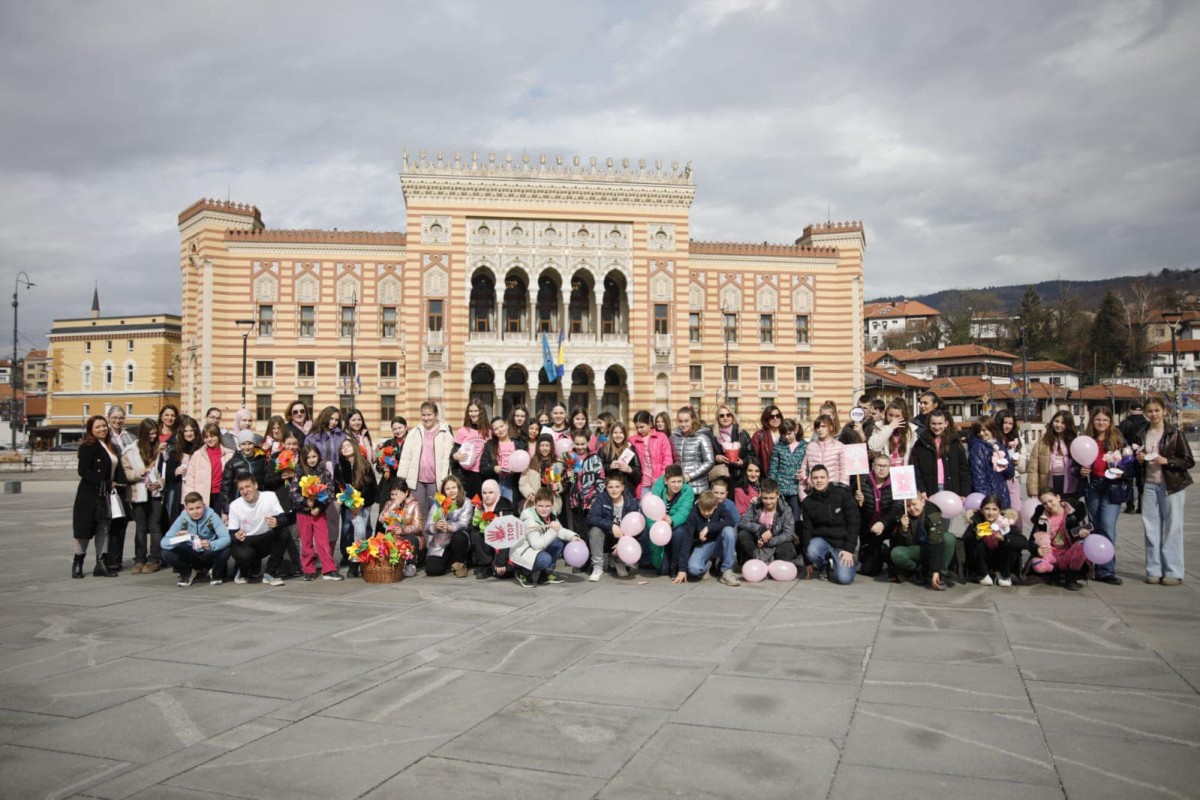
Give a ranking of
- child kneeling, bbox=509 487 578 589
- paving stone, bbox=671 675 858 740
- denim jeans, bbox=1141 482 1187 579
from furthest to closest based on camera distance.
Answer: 1. child kneeling, bbox=509 487 578 589
2. denim jeans, bbox=1141 482 1187 579
3. paving stone, bbox=671 675 858 740

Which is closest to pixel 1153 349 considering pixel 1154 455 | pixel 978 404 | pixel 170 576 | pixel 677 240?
pixel 978 404

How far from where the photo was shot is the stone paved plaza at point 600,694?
4133mm

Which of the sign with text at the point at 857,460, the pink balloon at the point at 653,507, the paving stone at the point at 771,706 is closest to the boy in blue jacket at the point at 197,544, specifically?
the pink balloon at the point at 653,507

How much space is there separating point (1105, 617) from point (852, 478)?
3123 millimetres

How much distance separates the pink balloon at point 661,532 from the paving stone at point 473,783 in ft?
18.3

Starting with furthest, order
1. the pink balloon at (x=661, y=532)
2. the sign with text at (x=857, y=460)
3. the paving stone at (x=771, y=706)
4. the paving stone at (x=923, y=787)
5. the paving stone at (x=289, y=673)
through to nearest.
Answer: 1. the sign with text at (x=857, y=460)
2. the pink balloon at (x=661, y=532)
3. the paving stone at (x=289, y=673)
4. the paving stone at (x=771, y=706)
5. the paving stone at (x=923, y=787)

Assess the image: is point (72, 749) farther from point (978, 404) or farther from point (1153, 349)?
point (1153, 349)

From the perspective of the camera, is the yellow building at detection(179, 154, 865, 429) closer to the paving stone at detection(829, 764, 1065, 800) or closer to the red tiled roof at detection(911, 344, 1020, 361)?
the paving stone at detection(829, 764, 1065, 800)

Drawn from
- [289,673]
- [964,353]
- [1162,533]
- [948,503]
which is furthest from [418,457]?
[964,353]

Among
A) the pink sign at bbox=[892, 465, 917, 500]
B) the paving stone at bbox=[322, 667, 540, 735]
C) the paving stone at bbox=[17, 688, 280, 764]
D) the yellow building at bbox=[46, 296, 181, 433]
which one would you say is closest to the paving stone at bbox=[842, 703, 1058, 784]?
the paving stone at bbox=[322, 667, 540, 735]

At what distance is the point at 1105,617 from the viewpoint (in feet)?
25.0

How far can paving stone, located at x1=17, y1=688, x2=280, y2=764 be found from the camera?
449 cm

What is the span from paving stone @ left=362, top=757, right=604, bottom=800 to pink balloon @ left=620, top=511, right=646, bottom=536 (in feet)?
18.3

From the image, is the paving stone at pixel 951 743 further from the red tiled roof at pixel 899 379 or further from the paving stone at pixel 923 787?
the red tiled roof at pixel 899 379
